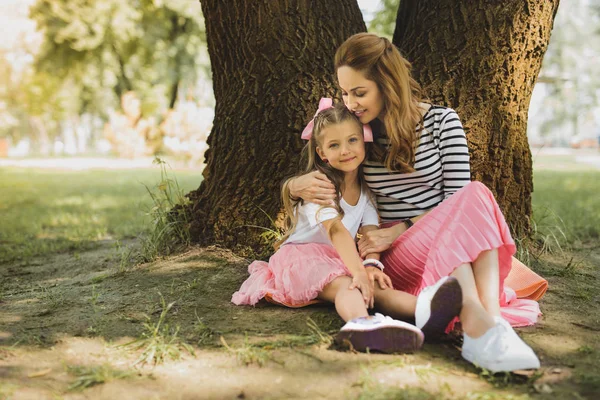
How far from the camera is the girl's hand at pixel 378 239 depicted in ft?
9.78

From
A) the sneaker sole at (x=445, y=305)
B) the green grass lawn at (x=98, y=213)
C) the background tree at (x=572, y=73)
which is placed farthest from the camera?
the background tree at (x=572, y=73)

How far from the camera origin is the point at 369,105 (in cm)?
301

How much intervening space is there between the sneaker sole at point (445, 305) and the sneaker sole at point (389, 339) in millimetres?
89

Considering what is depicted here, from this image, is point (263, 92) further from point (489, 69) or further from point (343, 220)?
point (489, 69)

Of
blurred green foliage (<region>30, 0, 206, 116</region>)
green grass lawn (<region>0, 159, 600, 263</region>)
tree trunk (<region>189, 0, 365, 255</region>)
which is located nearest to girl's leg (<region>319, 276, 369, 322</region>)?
tree trunk (<region>189, 0, 365, 255</region>)

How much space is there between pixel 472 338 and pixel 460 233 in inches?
18.6

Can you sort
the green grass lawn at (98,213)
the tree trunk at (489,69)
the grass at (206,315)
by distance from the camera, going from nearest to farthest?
1. the grass at (206,315)
2. the tree trunk at (489,69)
3. the green grass lawn at (98,213)

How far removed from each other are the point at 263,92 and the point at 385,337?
2026 millimetres

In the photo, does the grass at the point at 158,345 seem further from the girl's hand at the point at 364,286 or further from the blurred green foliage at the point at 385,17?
the blurred green foliage at the point at 385,17

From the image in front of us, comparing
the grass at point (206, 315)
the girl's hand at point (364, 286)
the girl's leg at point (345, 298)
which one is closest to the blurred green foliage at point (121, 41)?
the grass at point (206, 315)

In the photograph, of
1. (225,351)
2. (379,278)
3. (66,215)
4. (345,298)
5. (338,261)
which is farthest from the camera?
(66,215)

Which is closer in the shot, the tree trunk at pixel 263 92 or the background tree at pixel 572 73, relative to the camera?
the tree trunk at pixel 263 92

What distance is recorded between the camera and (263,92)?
12.6 ft

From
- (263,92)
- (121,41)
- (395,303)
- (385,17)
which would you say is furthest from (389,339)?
(121,41)
